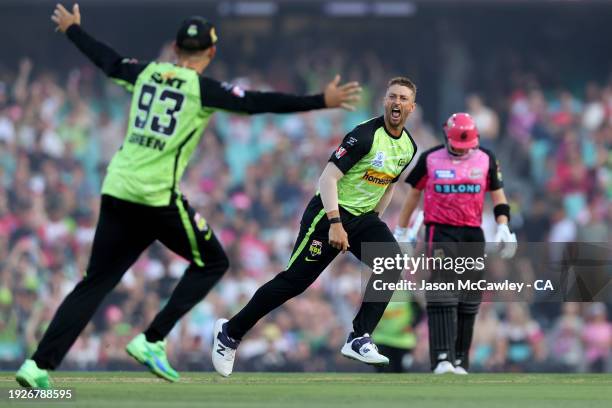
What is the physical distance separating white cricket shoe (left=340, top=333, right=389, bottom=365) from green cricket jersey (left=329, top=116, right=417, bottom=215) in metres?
0.97

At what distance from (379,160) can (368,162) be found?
0.08 metres

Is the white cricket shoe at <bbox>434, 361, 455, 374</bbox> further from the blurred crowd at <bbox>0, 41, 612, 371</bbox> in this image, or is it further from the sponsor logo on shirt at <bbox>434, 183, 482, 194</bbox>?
the blurred crowd at <bbox>0, 41, 612, 371</bbox>

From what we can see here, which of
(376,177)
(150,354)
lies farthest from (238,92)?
(376,177)

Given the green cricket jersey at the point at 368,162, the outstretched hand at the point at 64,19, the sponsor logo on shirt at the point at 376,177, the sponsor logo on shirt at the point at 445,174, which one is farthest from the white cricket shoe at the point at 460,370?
the outstretched hand at the point at 64,19

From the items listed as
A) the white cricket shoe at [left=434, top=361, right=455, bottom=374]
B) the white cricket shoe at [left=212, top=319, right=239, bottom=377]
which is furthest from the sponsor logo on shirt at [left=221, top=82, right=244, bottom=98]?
the white cricket shoe at [left=434, top=361, right=455, bottom=374]

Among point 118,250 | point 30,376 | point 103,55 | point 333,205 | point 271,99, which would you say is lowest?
point 30,376

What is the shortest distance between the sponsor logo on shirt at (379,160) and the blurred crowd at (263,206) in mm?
8112

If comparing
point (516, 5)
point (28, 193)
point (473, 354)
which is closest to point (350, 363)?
point (473, 354)

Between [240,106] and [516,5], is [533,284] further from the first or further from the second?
[240,106]

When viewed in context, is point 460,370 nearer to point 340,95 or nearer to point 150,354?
point 150,354

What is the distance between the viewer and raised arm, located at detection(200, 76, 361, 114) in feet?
27.4

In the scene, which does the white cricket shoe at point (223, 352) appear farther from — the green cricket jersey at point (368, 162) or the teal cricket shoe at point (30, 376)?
the teal cricket shoe at point (30, 376)

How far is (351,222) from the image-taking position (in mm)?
10656

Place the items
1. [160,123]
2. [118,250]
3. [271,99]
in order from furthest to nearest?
1. [118,250]
2. [160,123]
3. [271,99]
